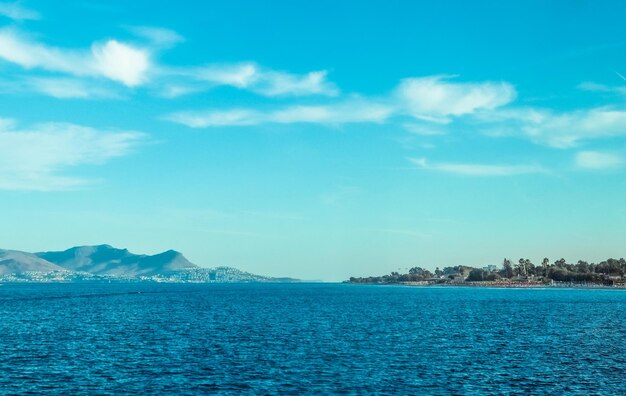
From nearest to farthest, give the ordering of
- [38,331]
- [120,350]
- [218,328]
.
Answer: [120,350] < [38,331] < [218,328]

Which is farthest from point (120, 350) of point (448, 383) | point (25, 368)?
point (448, 383)

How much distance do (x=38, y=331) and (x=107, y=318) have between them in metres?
35.6

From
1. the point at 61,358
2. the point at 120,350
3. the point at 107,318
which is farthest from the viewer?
the point at 107,318

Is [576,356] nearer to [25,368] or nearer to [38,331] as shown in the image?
[25,368]

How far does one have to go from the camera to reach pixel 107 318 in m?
155

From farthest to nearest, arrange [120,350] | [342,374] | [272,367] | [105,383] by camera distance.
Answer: [120,350] → [272,367] → [342,374] → [105,383]

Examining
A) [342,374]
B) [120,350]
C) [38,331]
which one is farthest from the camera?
[38,331]

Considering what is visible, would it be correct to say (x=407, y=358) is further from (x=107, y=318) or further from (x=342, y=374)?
(x=107, y=318)

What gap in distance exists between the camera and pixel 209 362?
80438 mm

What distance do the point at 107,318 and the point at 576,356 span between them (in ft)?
376

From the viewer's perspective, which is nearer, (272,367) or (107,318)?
(272,367)

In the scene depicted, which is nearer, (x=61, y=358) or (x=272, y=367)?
(x=272, y=367)

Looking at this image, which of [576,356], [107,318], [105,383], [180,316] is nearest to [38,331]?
[107,318]

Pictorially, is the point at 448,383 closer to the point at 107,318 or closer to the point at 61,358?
the point at 61,358
